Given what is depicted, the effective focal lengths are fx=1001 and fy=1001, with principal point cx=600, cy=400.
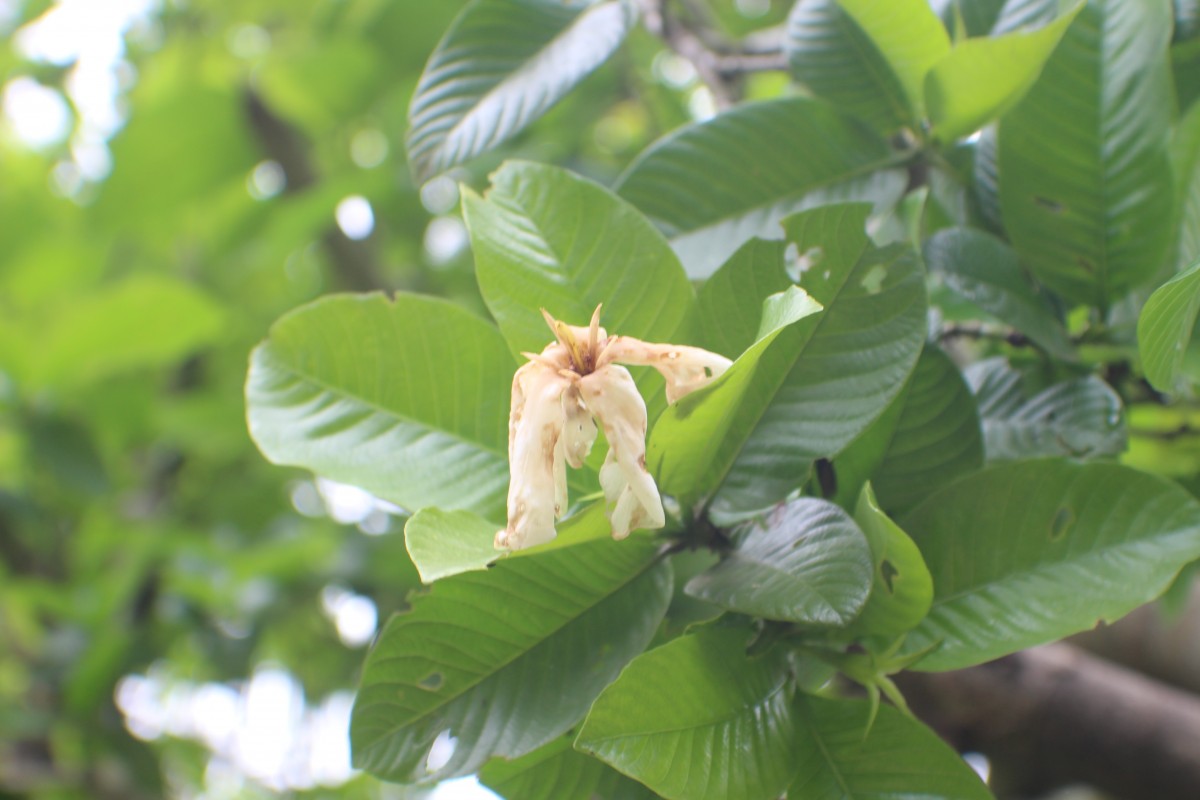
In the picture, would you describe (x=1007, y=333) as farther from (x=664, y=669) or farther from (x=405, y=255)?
(x=405, y=255)

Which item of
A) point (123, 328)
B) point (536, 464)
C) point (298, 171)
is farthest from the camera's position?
point (298, 171)

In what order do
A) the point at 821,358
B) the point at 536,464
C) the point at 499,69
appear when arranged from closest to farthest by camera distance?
the point at 536,464, the point at 821,358, the point at 499,69

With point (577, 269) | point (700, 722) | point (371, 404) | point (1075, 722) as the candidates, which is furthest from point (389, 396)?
point (1075, 722)

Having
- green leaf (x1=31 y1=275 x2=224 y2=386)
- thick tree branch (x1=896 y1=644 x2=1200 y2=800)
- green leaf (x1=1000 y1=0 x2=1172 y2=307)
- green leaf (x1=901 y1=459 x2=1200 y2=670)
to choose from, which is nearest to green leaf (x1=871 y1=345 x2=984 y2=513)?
green leaf (x1=901 y1=459 x2=1200 y2=670)

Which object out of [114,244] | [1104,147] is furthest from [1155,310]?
[114,244]

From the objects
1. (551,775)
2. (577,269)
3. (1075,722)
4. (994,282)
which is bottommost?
(1075,722)

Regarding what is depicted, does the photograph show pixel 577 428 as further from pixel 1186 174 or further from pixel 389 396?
pixel 1186 174
